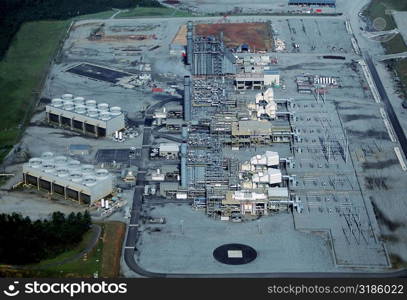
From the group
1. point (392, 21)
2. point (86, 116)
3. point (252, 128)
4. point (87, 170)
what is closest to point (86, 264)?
point (87, 170)

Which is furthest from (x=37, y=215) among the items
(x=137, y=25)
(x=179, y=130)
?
(x=137, y=25)

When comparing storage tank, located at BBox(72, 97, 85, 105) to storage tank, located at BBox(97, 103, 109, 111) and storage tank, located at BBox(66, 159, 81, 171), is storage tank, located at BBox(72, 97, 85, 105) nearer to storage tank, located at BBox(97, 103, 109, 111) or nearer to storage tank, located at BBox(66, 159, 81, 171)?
storage tank, located at BBox(97, 103, 109, 111)

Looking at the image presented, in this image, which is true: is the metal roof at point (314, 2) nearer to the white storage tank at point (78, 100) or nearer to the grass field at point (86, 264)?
the white storage tank at point (78, 100)

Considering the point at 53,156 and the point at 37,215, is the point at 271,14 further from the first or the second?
the point at 37,215

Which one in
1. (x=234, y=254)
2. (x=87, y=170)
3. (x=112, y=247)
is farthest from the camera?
(x=87, y=170)

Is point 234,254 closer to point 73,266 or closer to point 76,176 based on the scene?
point 73,266

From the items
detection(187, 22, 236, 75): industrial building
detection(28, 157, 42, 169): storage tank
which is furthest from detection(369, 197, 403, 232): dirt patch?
detection(187, 22, 236, 75): industrial building
